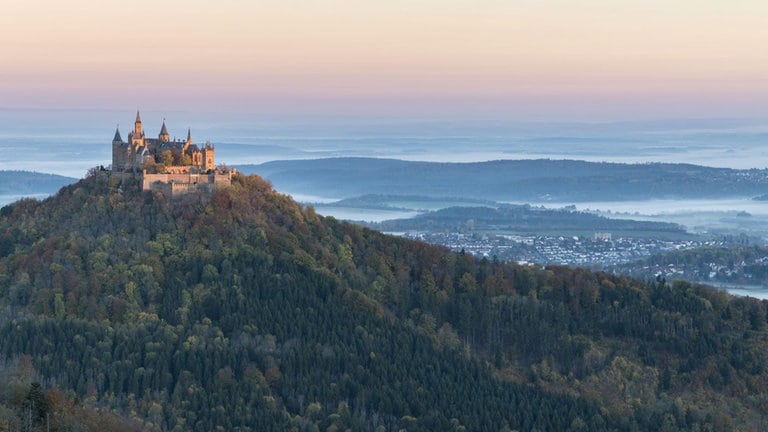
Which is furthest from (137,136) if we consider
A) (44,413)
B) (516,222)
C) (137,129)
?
(516,222)

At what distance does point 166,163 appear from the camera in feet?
283

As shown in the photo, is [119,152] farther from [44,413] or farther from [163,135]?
[44,413]

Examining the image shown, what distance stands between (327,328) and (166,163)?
16583 millimetres

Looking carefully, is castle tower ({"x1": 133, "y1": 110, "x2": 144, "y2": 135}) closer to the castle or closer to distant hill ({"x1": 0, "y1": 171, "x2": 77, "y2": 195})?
the castle

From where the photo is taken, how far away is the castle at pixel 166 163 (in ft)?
280

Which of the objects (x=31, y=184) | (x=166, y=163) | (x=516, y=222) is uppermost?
(x=166, y=163)

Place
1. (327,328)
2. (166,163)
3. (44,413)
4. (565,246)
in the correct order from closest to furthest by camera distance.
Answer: (44,413) → (327,328) → (166,163) → (565,246)

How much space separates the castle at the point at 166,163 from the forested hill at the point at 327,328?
990mm

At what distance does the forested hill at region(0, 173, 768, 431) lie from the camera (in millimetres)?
67750

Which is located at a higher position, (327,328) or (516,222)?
(327,328)

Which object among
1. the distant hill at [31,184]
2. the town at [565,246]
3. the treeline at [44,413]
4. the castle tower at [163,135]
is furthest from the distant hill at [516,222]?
the treeline at [44,413]

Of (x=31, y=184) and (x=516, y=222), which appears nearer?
(x=516, y=222)

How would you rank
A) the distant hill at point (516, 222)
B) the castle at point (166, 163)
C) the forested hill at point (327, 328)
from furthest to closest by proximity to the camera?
the distant hill at point (516, 222) < the castle at point (166, 163) < the forested hill at point (327, 328)

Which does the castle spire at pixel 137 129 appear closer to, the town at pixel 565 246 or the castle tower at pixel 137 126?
the castle tower at pixel 137 126
